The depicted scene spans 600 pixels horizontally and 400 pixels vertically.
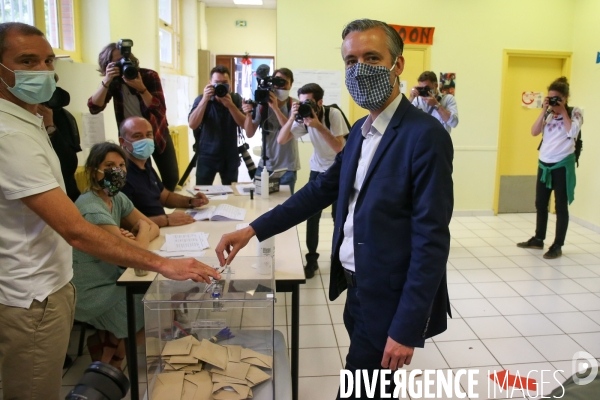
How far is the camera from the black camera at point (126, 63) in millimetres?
2938

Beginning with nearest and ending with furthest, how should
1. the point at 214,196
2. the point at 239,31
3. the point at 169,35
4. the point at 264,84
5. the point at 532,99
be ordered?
the point at 214,196 → the point at 264,84 → the point at 532,99 → the point at 169,35 → the point at 239,31

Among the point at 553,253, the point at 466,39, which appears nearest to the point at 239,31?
the point at 466,39

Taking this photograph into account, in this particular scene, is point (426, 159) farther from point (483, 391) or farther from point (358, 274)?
point (483, 391)

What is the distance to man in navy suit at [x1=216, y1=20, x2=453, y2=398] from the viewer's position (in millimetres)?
1241

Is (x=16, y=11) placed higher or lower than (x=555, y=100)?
higher

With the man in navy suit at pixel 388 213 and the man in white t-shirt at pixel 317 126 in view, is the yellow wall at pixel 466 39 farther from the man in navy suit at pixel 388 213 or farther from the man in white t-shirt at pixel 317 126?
the man in navy suit at pixel 388 213

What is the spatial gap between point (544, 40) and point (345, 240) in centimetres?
518

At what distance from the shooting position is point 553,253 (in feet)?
13.9

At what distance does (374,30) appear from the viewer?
4.46ft

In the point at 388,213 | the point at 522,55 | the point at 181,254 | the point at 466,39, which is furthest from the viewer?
the point at 522,55

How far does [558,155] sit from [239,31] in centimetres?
719

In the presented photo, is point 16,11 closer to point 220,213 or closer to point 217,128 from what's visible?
point 217,128

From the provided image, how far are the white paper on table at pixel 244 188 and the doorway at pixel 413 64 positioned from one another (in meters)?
2.18

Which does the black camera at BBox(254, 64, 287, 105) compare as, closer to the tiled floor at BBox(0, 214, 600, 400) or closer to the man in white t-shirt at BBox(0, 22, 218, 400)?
the tiled floor at BBox(0, 214, 600, 400)
